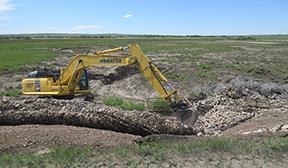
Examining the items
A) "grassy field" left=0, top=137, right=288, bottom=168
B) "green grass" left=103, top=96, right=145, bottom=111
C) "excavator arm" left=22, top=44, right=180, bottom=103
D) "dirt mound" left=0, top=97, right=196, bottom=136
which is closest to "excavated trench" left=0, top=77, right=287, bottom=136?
"dirt mound" left=0, top=97, right=196, bottom=136

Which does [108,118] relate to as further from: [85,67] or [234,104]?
[234,104]

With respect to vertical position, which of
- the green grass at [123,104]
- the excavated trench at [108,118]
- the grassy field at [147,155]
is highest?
the grassy field at [147,155]

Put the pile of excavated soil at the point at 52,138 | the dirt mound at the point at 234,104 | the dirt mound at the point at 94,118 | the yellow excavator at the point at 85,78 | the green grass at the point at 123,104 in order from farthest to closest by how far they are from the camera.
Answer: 1. the green grass at the point at 123,104
2. the yellow excavator at the point at 85,78
3. the dirt mound at the point at 234,104
4. the dirt mound at the point at 94,118
5. the pile of excavated soil at the point at 52,138

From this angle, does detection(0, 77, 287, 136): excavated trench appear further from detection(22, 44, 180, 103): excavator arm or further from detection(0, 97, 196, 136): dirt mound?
detection(22, 44, 180, 103): excavator arm

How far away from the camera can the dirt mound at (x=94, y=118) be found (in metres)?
14.7

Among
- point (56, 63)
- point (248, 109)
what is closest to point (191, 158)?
point (248, 109)

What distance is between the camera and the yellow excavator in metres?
17.8

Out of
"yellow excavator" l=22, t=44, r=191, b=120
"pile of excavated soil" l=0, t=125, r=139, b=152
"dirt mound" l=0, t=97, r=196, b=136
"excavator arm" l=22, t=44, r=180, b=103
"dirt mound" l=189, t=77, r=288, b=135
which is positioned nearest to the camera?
"pile of excavated soil" l=0, t=125, r=139, b=152

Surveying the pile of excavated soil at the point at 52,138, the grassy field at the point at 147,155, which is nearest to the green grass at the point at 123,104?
the pile of excavated soil at the point at 52,138

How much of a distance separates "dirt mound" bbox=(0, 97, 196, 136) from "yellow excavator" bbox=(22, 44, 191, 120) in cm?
273

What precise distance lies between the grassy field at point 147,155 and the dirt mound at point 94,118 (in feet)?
14.4

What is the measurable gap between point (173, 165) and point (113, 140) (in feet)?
12.7

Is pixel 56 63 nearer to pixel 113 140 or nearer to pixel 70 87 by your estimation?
pixel 70 87

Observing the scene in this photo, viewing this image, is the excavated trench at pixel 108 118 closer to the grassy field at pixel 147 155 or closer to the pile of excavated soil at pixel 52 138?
the pile of excavated soil at pixel 52 138
